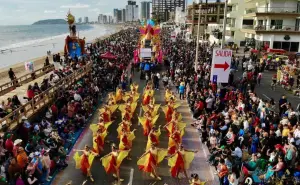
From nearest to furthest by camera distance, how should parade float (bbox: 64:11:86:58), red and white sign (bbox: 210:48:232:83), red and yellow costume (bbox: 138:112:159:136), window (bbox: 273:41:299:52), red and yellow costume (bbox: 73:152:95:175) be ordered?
red and yellow costume (bbox: 73:152:95:175) < red and yellow costume (bbox: 138:112:159:136) < red and white sign (bbox: 210:48:232:83) < parade float (bbox: 64:11:86:58) < window (bbox: 273:41:299:52)

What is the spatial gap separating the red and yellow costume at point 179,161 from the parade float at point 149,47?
20.6 meters

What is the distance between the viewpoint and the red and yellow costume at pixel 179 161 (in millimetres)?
10438

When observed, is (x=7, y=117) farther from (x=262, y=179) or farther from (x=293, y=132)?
(x=293, y=132)

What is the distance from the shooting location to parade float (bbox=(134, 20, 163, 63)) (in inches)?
1203

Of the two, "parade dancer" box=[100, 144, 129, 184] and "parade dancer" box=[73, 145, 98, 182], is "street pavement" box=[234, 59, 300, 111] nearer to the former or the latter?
"parade dancer" box=[100, 144, 129, 184]

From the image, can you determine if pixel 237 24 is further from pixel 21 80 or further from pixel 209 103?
pixel 209 103

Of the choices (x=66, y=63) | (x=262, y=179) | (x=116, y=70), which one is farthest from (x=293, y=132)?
(x=66, y=63)

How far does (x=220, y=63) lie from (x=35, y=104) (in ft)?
29.0

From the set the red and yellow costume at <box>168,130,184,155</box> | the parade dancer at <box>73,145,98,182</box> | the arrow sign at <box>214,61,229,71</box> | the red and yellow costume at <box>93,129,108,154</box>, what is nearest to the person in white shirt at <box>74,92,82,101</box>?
the red and yellow costume at <box>93,129,108,154</box>

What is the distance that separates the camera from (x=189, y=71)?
2512 centimetres

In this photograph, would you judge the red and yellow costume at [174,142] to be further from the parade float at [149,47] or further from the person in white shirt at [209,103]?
the parade float at [149,47]

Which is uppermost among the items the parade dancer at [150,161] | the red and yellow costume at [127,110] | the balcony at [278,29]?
the balcony at [278,29]

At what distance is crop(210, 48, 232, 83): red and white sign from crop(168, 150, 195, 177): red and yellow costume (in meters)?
5.22

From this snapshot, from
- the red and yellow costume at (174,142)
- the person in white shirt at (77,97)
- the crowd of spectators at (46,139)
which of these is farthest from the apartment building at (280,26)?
the red and yellow costume at (174,142)
